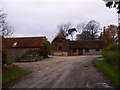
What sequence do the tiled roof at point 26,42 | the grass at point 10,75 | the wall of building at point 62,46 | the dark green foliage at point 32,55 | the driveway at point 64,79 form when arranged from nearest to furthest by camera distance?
the driveway at point 64,79 → the grass at point 10,75 → the dark green foliage at point 32,55 → the tiled roof at point 26,42 → the wall of building at point 62,46

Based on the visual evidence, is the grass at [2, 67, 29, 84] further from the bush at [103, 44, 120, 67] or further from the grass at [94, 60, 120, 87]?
the bush at [103, 44, 120, 67]

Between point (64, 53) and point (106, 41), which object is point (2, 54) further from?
point (64, 53)

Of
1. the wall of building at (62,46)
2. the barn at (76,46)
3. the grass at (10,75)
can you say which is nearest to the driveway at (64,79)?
the grass at (10,75)

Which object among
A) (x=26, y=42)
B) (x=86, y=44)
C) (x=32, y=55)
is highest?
(x=26, y=42)

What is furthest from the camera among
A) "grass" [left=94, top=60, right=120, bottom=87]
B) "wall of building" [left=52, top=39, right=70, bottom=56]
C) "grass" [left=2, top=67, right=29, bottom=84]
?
"wall of building" [left=52, top=39, right=70, bottom=56]

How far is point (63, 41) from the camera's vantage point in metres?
87.4

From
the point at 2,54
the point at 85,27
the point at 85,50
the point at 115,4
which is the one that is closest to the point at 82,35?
the point at 85,27

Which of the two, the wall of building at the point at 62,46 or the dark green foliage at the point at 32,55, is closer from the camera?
the dark green foliage at the point at 32,55

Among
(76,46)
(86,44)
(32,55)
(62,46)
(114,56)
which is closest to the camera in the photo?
(114,56)

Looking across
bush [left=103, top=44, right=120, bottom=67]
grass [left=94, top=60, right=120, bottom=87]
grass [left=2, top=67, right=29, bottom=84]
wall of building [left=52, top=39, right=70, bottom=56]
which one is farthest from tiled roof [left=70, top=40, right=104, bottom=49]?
grass [left=2, top=67, right=29, bottom=84]

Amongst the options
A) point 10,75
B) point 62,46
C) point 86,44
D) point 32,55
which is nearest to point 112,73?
point 10,75

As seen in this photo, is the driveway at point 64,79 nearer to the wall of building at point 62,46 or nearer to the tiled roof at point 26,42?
the tiled roof at point 26,42

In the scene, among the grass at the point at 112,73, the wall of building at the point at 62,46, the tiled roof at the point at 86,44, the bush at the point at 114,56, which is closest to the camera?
the grass at the point at 112,73

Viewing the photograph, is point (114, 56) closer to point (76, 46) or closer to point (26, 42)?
point (26, 42)
